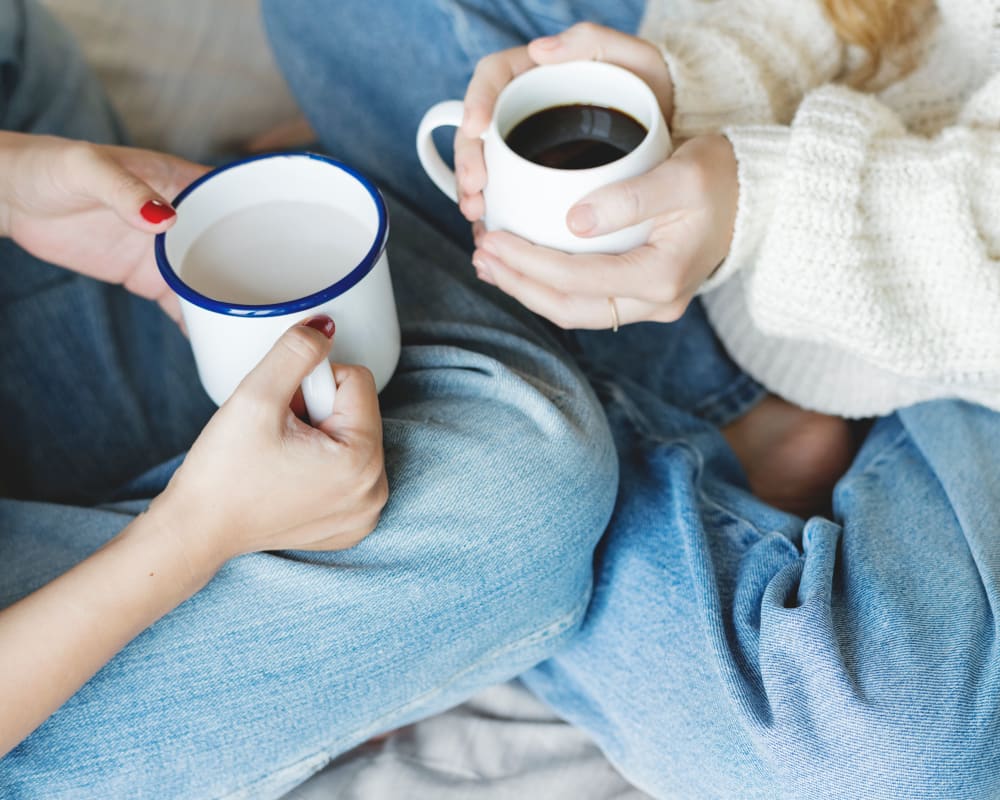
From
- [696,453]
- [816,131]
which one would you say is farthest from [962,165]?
[696,453]

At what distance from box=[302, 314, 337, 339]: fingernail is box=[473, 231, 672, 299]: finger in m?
0.13

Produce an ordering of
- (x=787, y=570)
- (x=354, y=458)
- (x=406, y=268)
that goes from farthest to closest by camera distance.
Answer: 1. (x=406, y=268)
2. (x=787, y=570)
3. (x=354, y=458)

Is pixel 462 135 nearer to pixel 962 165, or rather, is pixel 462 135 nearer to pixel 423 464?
pixel 423 464

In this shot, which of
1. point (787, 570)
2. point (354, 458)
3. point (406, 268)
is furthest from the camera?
point (406, 268)

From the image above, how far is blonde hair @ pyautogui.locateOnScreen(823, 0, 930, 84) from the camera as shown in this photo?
31.2 inches

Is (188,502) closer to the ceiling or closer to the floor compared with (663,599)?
closer to the ceiling

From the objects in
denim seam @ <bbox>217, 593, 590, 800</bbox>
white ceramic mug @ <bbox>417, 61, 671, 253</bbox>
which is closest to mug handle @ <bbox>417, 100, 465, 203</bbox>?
white ceramic mug @ <bbox>417, 61, 671, 253</bbox>

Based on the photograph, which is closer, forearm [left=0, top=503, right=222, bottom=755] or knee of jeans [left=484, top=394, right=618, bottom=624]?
forearm [left=0, top=503, right=222, bottom=755]

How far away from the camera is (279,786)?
0.67 meters

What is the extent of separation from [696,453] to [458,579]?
246mm

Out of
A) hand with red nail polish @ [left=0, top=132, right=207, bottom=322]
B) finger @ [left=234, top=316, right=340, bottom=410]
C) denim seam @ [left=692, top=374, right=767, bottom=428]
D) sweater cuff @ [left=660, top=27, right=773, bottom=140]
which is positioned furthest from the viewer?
denim seam @ [left=692, top=374, right=767, bottom=428]

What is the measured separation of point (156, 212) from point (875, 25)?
23.8 inches

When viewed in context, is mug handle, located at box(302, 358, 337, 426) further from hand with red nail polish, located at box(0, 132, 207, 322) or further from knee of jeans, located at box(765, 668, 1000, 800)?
knee of jeans, located at box(765, 668, 1000, 800)

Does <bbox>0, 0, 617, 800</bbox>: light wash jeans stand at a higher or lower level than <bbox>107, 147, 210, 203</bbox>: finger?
lower
